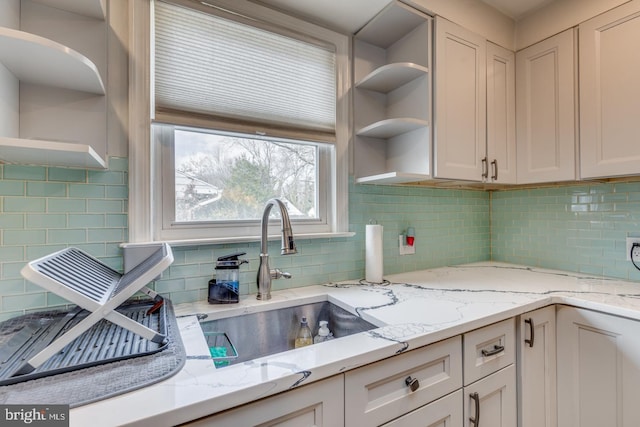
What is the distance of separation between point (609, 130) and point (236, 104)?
5.81ft

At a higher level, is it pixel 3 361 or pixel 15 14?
pixel 15 14

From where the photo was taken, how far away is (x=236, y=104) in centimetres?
132

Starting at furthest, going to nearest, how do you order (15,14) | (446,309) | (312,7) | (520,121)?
(520,121), (312,7), (446,309), (15,14)

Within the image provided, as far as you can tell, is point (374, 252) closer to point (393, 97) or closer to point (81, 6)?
point (393, 97)

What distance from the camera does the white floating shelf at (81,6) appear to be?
100cm

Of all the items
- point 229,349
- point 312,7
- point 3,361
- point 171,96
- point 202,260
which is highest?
point 312,7

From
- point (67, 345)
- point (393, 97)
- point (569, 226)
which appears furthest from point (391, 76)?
point (67, 345)

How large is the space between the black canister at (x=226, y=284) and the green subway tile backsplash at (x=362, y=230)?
76 mm

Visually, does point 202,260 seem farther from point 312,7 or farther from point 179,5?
point 312,7

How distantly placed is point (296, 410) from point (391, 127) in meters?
1.28

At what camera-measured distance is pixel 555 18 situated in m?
1.62

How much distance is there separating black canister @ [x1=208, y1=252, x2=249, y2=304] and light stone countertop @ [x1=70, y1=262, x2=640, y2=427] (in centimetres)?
4

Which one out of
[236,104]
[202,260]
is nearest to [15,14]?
[236,104]

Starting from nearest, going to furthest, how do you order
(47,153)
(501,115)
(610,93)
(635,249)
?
(47,153)
(610,93)
(635,249)
(501,115)
